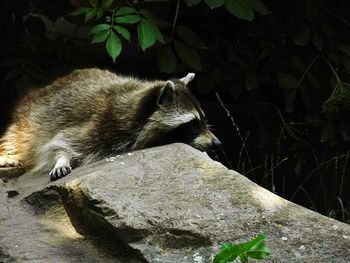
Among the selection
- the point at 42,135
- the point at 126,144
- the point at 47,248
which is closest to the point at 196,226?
the point at 47,248

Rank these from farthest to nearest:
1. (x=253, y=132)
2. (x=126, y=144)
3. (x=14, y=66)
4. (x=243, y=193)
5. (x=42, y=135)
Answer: (x=253, y=132), (x=14, y=66), (x=42, y=135), (x=126, y=144), (x=243, y=193)

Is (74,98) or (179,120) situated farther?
(74,98)

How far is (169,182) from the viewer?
3459mm

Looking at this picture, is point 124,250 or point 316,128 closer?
point 124,250

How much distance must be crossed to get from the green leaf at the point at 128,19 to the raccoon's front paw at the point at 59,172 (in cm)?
96

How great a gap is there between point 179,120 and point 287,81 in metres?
1.27

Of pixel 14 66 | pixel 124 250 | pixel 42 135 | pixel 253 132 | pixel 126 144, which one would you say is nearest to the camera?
pixel 124 250

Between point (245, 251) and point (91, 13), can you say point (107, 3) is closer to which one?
point (91, 13)

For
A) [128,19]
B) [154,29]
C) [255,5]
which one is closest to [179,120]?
[154,29]

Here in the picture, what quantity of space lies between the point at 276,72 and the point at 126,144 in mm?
1724

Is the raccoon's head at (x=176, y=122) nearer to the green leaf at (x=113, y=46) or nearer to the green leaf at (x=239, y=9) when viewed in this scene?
the green leaf at (x=113, y=46)

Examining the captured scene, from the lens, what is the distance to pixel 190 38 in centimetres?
506

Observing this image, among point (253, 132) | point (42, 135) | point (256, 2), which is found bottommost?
point (253, 132)

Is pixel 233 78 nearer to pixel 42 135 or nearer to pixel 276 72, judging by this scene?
pixel 276 72
